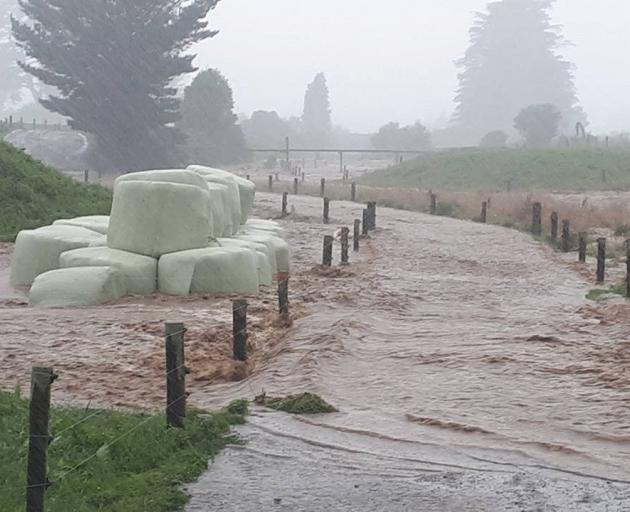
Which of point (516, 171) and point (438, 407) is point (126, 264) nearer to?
point (438, 407)

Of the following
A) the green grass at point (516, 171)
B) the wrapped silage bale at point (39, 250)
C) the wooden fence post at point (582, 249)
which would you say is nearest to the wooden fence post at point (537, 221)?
the wooden fence post at point (582, 249)

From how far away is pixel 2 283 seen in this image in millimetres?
20625

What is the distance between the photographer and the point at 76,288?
17.7 meters

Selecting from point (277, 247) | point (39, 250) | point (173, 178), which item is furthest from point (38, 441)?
point (277, 247)

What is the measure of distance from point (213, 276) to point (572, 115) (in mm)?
94348

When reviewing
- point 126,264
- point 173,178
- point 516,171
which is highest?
point 173,178

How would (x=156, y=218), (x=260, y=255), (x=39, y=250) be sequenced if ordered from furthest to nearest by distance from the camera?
(x=260, y=255) < (x=39, y=250) < (x=156, y=218)

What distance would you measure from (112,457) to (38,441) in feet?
5.44

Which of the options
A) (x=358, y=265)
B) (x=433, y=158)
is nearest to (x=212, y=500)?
(x=358, y=265)

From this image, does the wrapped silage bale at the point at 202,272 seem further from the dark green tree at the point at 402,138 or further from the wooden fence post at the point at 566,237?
the dark green tree at the point at 402,138

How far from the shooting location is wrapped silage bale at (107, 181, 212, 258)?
19.0 metres

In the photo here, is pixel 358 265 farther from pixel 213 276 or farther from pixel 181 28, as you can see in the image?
pixel 181 28

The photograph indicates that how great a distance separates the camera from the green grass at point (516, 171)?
176 feet

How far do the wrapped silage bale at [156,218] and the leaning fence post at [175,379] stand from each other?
9.45 meters
